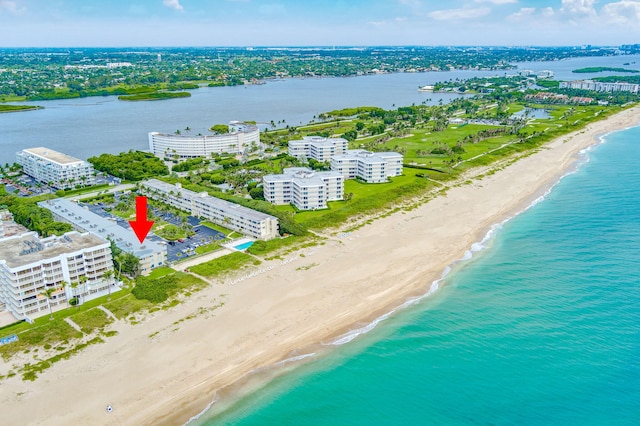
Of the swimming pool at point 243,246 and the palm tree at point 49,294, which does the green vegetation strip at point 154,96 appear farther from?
the palm tree at point 49,294

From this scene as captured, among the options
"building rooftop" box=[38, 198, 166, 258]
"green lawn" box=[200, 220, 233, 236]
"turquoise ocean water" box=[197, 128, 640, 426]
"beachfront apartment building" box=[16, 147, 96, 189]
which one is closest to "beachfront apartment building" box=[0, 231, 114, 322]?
"building rooftop" box=[38, 198, 166, 258]

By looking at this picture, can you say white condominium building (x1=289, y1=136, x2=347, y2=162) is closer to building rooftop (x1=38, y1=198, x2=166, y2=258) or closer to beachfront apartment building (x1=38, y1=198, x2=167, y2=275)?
beachfront apartment building (x1=38, y1=198, x2=167, y2=275)

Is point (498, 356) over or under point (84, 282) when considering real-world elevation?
under

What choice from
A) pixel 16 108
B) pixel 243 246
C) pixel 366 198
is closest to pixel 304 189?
pixel 366 198

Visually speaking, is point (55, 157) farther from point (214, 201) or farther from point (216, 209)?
Result: point (216, 209)

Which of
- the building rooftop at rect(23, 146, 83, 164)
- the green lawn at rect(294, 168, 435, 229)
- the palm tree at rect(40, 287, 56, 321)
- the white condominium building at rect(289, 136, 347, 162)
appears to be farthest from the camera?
the white condominium building at rect(289, 136, 347, 162)

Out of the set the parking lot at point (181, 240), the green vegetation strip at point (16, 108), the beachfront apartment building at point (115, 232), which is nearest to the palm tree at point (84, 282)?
the beachfront apartment building at point (115, 232)
